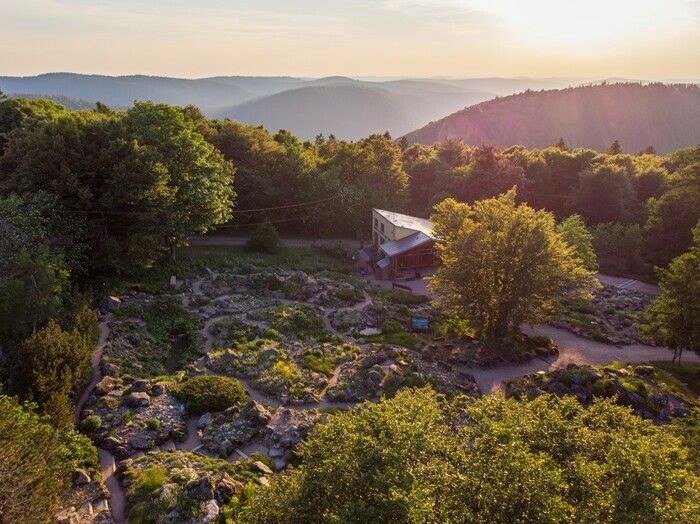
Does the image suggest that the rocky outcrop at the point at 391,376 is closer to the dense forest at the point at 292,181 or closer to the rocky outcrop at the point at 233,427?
the rocky outcrop at the point at 233,427

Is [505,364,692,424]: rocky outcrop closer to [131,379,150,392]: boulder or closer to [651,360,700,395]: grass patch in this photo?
[651,360,700,395]: grass patch

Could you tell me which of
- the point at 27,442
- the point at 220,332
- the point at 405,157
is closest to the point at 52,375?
the point at 27,442

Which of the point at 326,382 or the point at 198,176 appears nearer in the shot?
the point at 326,382

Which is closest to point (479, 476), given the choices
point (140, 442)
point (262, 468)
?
point (262, 468)

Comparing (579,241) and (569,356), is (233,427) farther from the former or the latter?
(579,241)

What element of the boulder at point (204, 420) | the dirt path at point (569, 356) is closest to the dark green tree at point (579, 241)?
the dirt path at point (569, 356)

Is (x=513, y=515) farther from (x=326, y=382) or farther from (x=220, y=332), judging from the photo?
(x=220, y=332)
